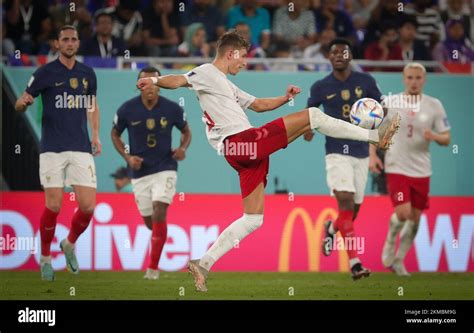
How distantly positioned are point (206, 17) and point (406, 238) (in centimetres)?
518

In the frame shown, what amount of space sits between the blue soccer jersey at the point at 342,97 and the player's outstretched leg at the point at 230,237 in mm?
2987

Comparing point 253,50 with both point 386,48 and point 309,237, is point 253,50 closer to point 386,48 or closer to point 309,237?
point 386,48

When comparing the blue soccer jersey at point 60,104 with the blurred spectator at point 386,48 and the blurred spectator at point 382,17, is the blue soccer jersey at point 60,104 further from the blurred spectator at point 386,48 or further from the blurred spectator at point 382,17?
the blurred spectator at point 382,17

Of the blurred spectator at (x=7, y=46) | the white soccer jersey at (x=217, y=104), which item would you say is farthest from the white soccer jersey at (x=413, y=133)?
the blurred spectator at (x=7, y=46)

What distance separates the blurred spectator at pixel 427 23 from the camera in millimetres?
19156

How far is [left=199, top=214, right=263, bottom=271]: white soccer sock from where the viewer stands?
11.6 metres

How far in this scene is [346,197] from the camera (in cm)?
1441

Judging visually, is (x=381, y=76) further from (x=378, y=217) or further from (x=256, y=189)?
(x=256, y=189)

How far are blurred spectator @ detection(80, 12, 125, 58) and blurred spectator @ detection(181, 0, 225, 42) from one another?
1256 mm

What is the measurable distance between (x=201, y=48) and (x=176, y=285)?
5.52 metres

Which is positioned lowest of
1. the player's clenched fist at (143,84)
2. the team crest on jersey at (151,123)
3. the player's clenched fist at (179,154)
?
the player's clenched fist at (179,154)

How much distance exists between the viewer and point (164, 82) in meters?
11.3
